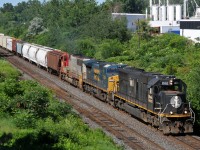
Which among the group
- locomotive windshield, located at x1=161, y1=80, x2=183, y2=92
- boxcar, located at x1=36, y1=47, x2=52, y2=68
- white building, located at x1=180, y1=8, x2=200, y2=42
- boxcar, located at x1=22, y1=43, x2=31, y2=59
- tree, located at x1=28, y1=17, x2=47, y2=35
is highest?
tree, located at x1=28, y1=17, x2=47, y2=35

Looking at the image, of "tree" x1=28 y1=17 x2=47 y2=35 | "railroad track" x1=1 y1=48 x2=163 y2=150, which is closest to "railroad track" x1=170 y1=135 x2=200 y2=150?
"railroad track" x1=1 y1=48 x2=163 y2=150

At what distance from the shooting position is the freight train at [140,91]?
22.0 metres

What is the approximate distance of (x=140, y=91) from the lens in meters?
24.7

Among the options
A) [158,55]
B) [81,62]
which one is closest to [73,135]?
[81,62]

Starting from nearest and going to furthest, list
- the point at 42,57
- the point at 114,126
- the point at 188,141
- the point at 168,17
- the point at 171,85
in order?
the point at 188,141, the point at 171,85, the point at 114,126, the point at 42,57, the point at 168,17

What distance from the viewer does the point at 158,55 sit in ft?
175

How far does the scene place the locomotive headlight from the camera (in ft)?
71.6

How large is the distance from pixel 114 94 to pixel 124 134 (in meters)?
7.62

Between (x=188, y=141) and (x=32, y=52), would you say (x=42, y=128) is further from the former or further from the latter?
(x=32, y=52)

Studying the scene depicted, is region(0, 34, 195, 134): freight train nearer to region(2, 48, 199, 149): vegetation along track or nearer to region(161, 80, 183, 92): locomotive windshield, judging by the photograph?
region(161, 80, 183, 92): locomotive windshield

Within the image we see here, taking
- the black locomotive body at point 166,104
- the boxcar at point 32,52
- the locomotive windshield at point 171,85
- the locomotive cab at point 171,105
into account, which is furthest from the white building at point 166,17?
the locomotive cab at point 171,105

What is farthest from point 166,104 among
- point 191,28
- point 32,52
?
point 191,28

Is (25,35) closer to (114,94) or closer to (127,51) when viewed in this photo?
(127,51)

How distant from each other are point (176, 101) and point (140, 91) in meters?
3.26
